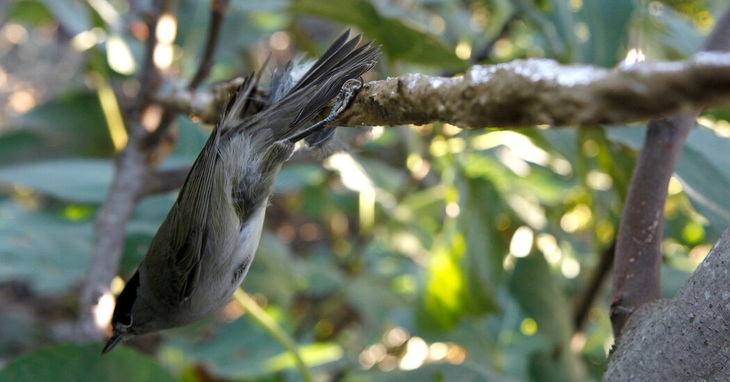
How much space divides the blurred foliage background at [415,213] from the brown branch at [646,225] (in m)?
0.10

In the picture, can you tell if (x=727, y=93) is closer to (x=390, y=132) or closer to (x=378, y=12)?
(x=378, y=12)

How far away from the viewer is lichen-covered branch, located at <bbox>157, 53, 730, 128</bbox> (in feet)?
0.64

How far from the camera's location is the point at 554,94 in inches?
9.1

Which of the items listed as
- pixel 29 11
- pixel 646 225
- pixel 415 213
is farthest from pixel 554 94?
pixel 29 11

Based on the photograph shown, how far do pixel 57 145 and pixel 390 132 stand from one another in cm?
92

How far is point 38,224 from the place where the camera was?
49.3 inches

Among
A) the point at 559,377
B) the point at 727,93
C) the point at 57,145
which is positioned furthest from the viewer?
the point at 57,145

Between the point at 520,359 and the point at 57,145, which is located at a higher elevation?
the point at 57,145

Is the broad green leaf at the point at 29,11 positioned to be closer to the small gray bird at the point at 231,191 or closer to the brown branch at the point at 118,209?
the brown branch at the point at 118,209

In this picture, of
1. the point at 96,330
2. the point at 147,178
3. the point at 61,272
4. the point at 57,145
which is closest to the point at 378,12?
the point at 147,178

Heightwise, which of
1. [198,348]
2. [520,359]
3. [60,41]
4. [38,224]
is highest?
[60,41]

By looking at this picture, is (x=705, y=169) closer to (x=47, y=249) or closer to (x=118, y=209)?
(x=118, y=209)

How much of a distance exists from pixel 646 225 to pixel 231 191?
0.34 m

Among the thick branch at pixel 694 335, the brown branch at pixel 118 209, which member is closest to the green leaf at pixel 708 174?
the thick branch at pixel 694 335
